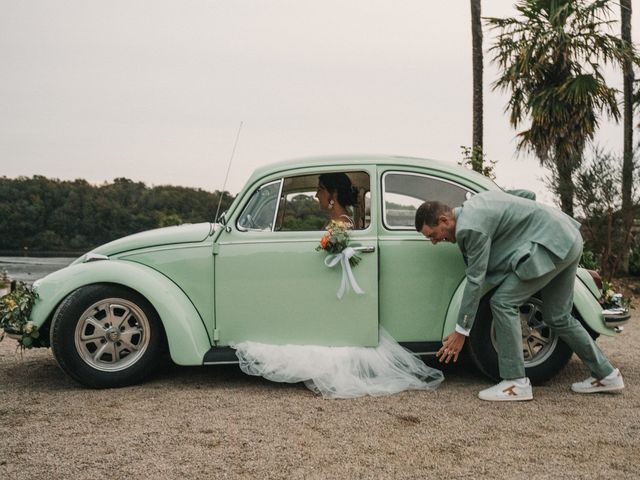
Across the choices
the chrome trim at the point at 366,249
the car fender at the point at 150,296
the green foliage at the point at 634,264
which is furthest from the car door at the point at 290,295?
the green foliage at the point at 634,264

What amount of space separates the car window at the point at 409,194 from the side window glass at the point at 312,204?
18 centimetres

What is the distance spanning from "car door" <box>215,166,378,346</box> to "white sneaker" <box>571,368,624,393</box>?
1714mm

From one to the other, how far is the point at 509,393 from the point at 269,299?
2.02 meters

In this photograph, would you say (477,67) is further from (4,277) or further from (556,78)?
(4,277)

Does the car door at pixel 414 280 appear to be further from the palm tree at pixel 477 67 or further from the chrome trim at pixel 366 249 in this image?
the palm tree at pixel 477 67

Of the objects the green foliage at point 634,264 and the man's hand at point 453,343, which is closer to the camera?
the man's hand at point 453,343

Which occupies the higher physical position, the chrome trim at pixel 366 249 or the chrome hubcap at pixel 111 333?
the chrome trim at pixel 366 249

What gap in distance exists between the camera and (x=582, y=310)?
5742 mm

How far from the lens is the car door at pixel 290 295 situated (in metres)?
5.72

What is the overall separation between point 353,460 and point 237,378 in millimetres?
2271

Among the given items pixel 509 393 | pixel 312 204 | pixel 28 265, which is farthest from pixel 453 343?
pixel 28 265

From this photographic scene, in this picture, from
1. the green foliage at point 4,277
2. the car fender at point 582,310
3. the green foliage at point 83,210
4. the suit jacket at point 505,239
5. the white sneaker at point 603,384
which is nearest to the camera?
the suit jacket at point 505,239

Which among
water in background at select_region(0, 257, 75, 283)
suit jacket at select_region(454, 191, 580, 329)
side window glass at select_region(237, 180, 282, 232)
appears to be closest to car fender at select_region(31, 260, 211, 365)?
side window glass at select_region(237, 180, 282, 232)

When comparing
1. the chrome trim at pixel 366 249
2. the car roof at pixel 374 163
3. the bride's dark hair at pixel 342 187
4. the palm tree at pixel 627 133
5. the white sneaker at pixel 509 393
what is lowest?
the white sneaker at pixel 509 393
